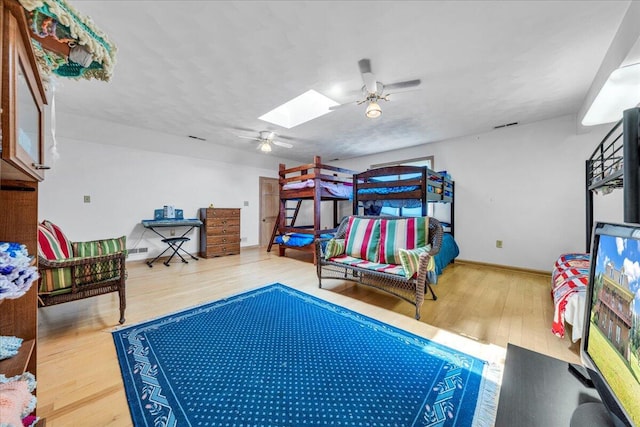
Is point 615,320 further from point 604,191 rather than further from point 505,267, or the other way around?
point 505,267

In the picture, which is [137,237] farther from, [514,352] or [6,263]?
[514,352]

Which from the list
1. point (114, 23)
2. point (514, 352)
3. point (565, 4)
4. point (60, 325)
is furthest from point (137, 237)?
point (565, 4)

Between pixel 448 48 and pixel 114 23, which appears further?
pixel 448 48

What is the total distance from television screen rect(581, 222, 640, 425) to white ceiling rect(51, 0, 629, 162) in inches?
71.6

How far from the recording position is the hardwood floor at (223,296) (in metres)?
1.25

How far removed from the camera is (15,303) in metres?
0.92

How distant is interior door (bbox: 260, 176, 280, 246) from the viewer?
6.07 metres

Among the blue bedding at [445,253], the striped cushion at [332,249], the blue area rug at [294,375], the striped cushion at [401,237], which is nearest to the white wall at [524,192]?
the blue bedding at [445,253]

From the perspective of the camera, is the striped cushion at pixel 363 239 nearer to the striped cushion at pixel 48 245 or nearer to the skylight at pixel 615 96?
the skylight at pixel 615 96

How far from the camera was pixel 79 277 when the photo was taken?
186 centimetres

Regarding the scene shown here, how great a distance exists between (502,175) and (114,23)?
524 cm

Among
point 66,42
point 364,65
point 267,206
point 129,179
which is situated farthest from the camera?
point 267,206

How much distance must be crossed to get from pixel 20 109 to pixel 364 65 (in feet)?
7.47

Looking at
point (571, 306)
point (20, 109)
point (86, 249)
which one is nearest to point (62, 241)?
point (86, 249)
